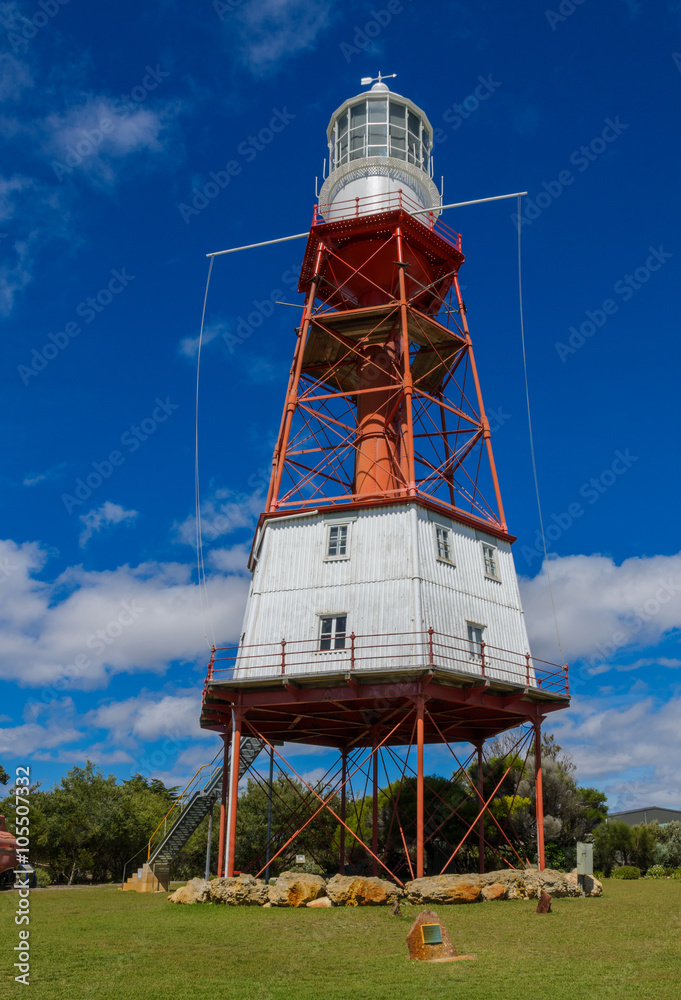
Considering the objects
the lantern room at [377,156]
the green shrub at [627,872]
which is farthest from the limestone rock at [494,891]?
the lantern room at [377,156]

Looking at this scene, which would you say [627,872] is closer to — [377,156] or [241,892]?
[241,892]

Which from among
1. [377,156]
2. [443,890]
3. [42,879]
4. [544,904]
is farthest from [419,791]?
Answer: [377,156]

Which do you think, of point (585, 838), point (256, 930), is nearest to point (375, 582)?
point (256, 930)

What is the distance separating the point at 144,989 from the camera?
10.5m

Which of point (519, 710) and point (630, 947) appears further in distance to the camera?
point (519, 710)

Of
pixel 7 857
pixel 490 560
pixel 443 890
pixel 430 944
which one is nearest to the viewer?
pixel 430 944

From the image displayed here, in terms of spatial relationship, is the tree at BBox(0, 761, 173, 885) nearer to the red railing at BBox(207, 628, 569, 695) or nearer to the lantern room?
the red railing at BBox(207, 628, 569, 695)

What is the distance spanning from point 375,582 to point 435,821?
14.4m

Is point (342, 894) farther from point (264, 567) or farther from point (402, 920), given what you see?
point (264, 567)

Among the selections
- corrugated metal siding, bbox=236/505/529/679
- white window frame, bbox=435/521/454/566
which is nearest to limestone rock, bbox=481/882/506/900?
corrugated metal siding, bbox=236/505/529/679

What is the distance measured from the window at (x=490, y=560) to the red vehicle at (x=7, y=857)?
18126 mm

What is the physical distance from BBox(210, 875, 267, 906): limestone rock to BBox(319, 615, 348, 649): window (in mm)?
6797

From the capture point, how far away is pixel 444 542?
26.6 m

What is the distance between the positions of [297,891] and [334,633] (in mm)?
7337
